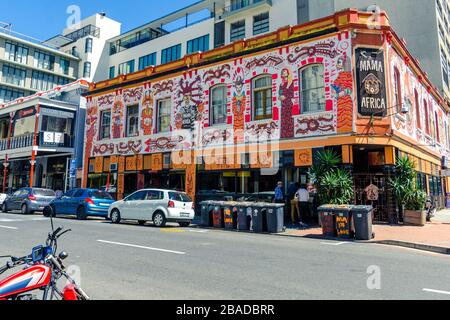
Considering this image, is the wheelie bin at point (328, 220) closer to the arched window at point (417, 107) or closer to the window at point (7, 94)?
the arched window at point (417, 107)

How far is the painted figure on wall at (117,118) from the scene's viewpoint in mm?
24328

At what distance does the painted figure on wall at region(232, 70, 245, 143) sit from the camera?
18672mm

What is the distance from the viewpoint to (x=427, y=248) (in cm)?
998

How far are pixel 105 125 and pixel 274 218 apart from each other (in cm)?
1681

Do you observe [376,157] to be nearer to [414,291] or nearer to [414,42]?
[414,291]

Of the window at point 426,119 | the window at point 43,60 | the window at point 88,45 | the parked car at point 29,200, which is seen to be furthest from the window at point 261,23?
the window at point 43,60

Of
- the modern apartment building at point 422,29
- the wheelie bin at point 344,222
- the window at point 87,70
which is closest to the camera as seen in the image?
the wheelie bin at point 344,222

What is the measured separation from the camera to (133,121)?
78.9 ft

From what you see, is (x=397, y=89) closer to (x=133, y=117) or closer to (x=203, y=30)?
(x=133, y=117)

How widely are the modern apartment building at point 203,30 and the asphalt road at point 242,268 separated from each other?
2806cm

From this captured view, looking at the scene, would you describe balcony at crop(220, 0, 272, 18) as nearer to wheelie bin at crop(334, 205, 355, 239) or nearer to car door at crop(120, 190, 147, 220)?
car door at crop(120, 190, 147, 220)

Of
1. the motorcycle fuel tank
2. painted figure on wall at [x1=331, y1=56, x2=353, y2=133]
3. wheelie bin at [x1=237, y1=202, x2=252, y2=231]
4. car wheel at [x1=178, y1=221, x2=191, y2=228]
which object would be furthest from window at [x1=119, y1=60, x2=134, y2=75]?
the motorcycle fuel tank

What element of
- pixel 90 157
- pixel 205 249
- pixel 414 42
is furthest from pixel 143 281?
pixel 414 42

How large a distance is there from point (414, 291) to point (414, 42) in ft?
97.0
